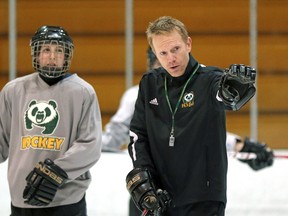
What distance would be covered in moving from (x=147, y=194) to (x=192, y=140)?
0.78ft

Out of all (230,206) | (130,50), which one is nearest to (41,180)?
(230,206)

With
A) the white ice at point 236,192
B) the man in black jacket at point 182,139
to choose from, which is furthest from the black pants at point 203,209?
the white ice at point 236,192

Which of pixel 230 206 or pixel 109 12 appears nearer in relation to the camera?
pixel 230 206

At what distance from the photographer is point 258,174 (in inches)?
136

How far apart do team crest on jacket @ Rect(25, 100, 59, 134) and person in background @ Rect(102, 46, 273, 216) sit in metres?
0.68

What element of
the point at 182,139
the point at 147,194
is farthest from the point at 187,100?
the point at 147,194

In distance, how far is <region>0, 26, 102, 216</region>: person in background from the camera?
263cm

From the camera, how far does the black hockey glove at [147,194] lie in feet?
7.50

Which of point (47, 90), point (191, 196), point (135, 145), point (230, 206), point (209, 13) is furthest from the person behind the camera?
point (209, 13)

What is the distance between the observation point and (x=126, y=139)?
3953 millimetres

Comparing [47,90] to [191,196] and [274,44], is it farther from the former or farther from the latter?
[274,44]

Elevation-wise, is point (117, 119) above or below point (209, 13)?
below

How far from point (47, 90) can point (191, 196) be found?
31.0 inches

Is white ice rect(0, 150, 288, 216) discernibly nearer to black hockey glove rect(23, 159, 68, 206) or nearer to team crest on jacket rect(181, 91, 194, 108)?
black hockey glove rect(23, 159, 68, 206)
